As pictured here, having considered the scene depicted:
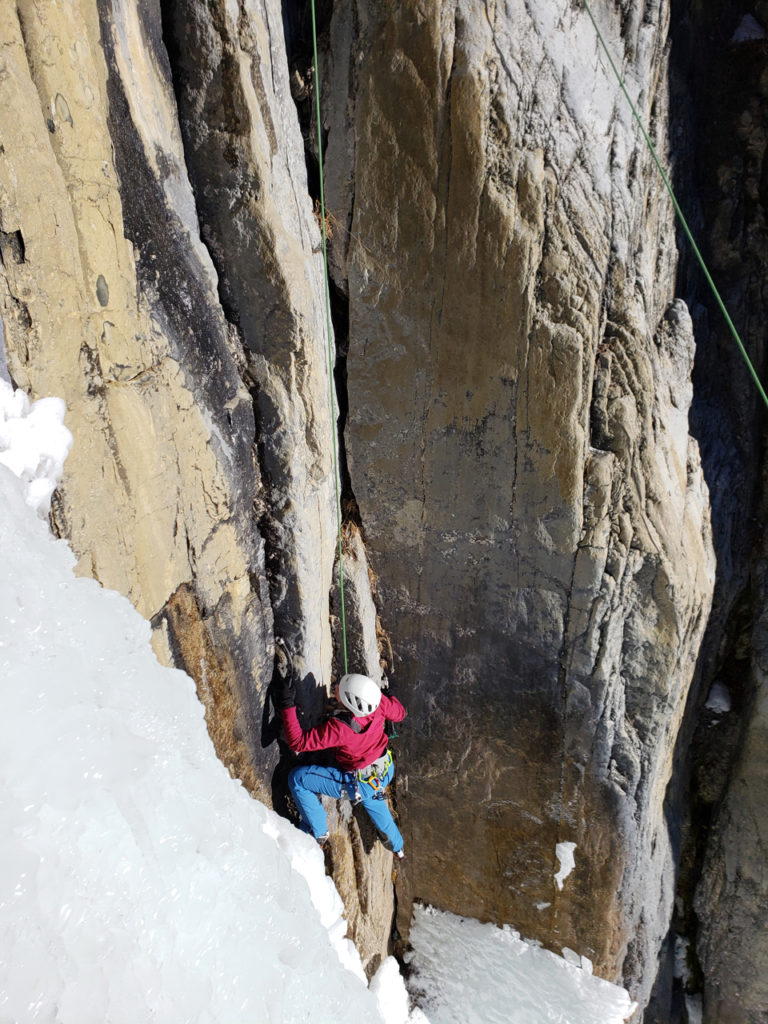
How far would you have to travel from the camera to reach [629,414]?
409cm

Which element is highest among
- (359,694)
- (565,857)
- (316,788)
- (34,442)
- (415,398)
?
(34,442)

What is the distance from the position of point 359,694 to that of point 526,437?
196cm

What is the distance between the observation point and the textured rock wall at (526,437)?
368cm

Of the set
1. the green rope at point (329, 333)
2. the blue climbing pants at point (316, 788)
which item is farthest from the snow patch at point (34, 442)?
the blue climbing pants at point (316, 788)

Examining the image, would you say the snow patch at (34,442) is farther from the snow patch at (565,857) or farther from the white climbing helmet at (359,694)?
the snow patch at (565,857)

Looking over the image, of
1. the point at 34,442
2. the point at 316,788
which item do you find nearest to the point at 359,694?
the point at 316,788

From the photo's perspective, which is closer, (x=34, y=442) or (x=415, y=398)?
(x=34, y=442)

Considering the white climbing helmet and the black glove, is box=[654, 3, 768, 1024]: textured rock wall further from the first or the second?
the black glove

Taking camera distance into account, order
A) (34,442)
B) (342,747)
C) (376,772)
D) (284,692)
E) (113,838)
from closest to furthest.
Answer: (113,838) < (34,442) < (284,692) < (342,747) < (376,772)

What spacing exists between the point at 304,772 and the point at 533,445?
261 centimetres

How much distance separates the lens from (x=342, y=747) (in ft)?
14.0

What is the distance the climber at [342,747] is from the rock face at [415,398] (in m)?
0.18

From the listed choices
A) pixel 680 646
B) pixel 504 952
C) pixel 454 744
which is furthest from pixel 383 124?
pixel 504 952

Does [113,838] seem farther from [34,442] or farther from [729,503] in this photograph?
[729,503]
